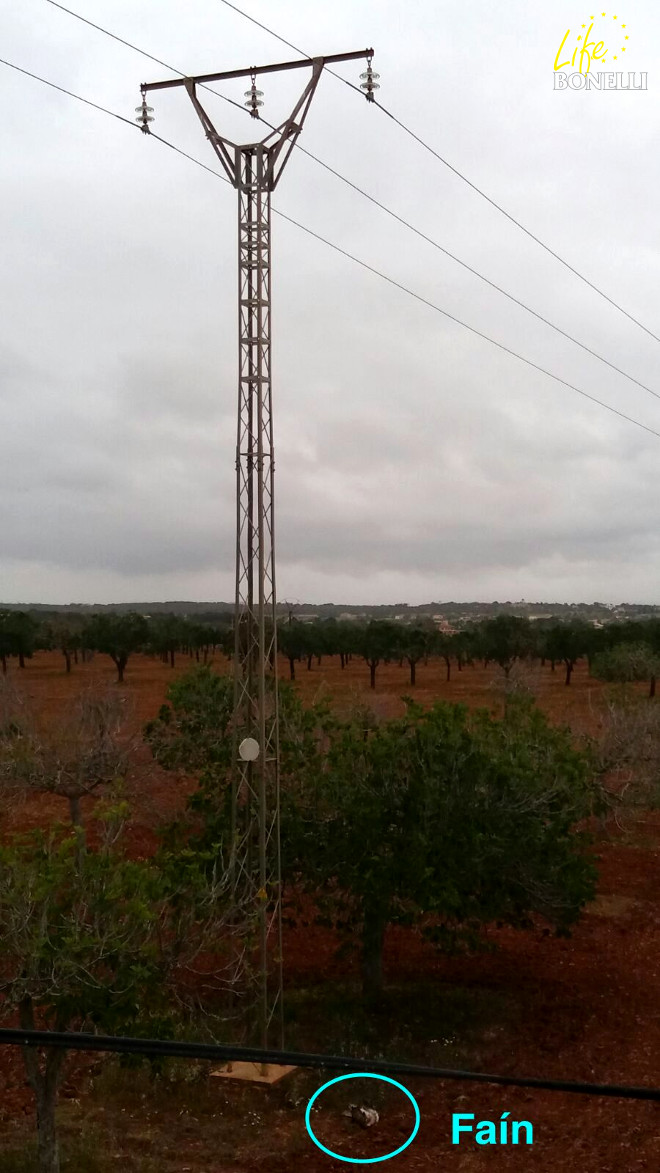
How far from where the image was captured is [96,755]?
2159 centimetres

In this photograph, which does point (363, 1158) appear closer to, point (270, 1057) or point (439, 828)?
point (439, 828)

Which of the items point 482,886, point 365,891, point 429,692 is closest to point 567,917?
point 482,886

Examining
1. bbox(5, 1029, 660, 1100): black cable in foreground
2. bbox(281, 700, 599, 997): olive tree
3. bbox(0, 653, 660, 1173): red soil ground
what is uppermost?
bbox(5, 1029, 660, 1100): black cable in foreground

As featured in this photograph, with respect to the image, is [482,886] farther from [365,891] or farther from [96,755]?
[96,755]

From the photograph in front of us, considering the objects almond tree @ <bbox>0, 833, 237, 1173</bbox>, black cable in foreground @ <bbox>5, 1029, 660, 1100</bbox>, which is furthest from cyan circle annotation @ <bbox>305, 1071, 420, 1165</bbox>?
black cable in foreground @ <bbox>5, 1029, 660, 1100</bbox>

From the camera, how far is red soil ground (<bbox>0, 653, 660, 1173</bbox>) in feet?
40.0

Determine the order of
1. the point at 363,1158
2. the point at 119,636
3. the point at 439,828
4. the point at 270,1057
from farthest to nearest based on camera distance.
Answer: the point at 119,636, the point at 439,828, the point at 363,1158, the point at 270,1057

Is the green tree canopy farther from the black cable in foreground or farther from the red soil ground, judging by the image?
the black cable in foreground

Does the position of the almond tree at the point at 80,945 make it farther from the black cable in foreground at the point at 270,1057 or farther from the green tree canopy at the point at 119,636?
the green tree canopy at the point at 119,636

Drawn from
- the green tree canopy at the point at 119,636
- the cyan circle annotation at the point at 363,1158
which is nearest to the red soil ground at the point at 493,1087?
the cyan circle annotation at the point at 363,1158

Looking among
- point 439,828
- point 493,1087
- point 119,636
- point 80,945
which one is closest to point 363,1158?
point 493,1087

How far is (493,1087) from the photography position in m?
14.5

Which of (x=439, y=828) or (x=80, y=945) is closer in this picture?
(x=80, y=945)

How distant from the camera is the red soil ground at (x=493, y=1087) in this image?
480 inches
